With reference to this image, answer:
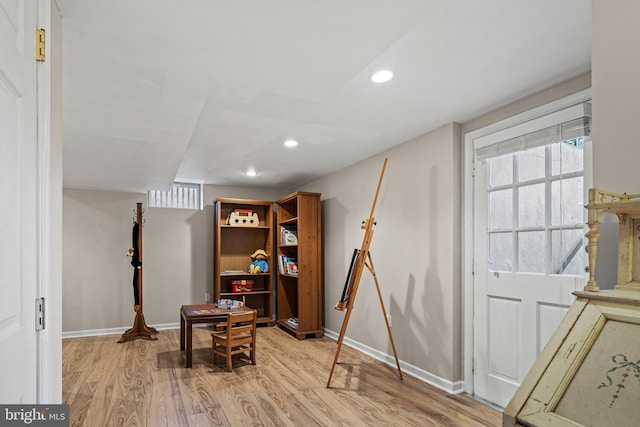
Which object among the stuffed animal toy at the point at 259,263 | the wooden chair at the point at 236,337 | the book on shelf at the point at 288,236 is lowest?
the wooden chair at the point at 236,337

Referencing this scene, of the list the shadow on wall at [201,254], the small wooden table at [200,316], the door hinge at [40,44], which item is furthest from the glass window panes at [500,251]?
the shadow on wall at [201,254]

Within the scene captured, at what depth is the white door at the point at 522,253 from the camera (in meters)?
2.53

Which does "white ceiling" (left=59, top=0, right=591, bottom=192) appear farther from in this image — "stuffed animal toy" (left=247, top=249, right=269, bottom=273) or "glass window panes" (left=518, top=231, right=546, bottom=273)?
"stuffed animal toy" (left=247, top=249, right=269, bottom=273)

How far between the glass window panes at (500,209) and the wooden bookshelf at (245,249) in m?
3.84

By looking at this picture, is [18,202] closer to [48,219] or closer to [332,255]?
[48,219]

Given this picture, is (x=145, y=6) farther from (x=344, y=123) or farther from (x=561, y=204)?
(x=561, y=204)

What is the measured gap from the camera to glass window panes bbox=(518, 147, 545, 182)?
8.98 ft

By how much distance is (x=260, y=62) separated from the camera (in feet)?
7.07

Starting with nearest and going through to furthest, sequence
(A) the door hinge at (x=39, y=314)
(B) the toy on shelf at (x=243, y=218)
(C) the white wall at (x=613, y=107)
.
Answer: (A) the door hinge at (x=39, y=314) < (C) the white wall at (x=613, y=107) < (B) the toy on shelf at (x=243, y=218)

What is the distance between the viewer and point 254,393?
329 cm

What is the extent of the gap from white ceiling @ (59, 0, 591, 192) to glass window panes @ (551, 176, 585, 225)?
0.68 m

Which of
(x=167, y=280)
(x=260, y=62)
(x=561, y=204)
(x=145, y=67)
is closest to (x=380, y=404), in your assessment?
(x=561, y=204)
